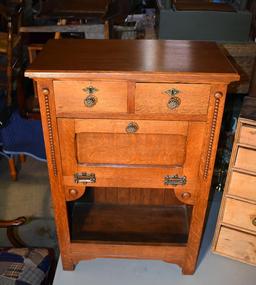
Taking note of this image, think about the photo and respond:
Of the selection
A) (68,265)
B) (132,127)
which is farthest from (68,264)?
(132,127)

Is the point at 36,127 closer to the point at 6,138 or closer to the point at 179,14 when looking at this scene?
the point at 6,138

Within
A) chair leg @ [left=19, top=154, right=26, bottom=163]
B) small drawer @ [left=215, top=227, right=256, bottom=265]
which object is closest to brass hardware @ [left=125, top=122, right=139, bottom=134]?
small drawer @ [left=215, top=227, right=256, bottom=265]

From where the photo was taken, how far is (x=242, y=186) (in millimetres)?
1168

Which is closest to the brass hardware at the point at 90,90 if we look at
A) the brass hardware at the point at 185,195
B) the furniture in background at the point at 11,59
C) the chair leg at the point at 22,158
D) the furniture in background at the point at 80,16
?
the brass hardware at the point at 185,195

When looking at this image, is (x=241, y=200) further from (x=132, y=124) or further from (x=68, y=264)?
(x=68, y=264)

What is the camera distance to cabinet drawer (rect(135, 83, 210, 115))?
0.90 metres

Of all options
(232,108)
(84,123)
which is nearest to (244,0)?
(232,108)

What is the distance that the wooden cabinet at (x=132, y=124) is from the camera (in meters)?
0.90

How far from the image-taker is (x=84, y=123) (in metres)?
0.97

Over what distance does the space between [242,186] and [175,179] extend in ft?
0.85

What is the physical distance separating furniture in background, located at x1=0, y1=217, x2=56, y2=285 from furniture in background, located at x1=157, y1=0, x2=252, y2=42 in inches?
47.1

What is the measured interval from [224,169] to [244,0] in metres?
0.90

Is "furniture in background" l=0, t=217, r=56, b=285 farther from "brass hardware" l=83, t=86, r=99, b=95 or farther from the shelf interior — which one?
"brass hardware" l=83, t=86, r=99, b=95

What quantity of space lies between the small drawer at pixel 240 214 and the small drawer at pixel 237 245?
0.04 metres
